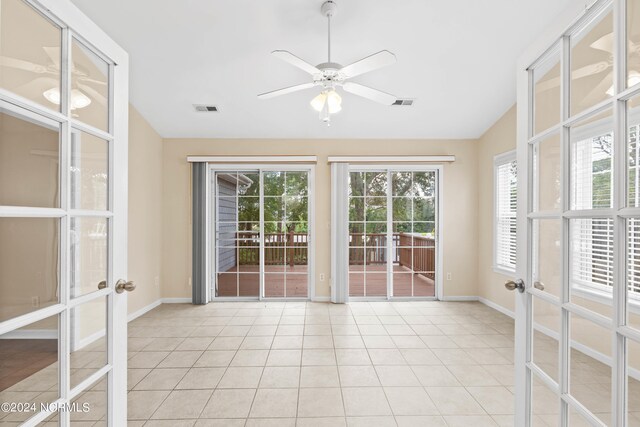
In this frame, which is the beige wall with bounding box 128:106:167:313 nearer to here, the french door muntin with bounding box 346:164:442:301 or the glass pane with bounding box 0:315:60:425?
the french door muntin with bounding box 346:164:442:301

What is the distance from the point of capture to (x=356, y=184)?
190 inches

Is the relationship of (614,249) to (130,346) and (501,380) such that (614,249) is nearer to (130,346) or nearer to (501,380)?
(501,380)

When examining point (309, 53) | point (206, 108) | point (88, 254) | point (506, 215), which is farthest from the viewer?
point (506, 215)

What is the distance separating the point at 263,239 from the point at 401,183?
7.48 ft

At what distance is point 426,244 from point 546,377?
12.2ft

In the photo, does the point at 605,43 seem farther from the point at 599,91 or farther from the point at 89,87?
the point at 89,87

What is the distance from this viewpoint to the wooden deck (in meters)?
4.85

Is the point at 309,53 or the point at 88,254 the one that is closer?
the point at 88,254

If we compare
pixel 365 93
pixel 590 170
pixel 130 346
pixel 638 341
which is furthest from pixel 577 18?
pixel 130 346

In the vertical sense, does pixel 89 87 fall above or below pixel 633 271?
above

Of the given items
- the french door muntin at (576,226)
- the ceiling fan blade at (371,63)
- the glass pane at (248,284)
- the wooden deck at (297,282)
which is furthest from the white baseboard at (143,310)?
the french door muntin at (576,226)

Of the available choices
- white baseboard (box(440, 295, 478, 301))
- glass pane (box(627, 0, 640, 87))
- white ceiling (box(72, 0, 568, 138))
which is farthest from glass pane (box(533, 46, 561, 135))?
white baseboard (box(440, 295, 478, 301))

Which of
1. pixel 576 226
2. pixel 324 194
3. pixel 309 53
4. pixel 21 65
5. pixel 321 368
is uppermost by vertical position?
pixel 309 53

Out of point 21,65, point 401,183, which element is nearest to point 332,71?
point 21,65
